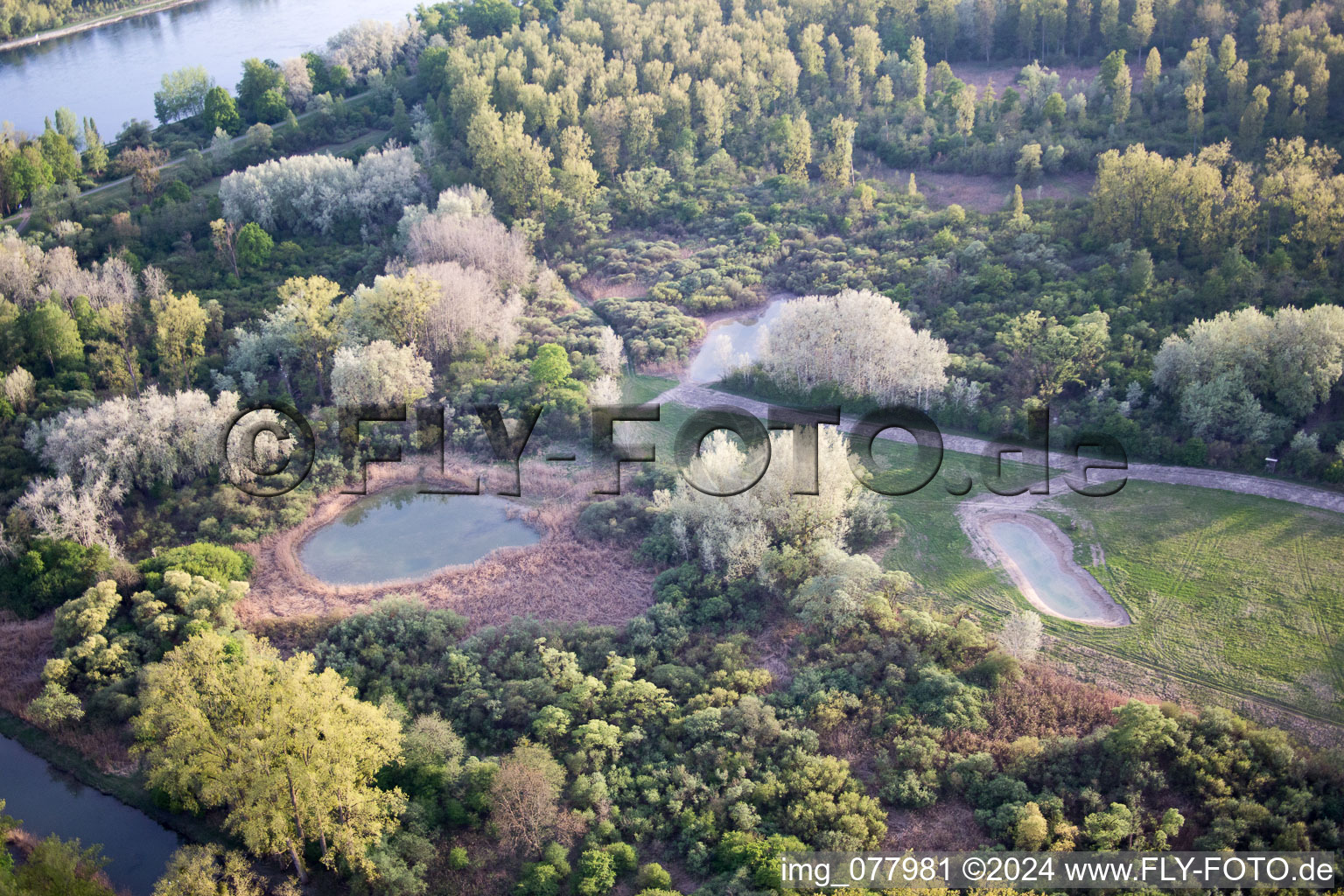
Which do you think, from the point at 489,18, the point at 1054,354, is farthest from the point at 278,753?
the point at 489,18

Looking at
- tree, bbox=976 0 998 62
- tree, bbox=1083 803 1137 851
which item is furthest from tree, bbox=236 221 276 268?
tree, bbox=976 0 998 62

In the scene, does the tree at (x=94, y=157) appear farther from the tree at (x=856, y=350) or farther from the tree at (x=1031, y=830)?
the tree at (x=1031, y=830)

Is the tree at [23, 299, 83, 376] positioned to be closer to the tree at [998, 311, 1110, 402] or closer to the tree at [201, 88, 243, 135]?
the tree at [201, 88, 243, 135]

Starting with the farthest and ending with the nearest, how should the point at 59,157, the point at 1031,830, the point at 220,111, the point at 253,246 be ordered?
the point at 220,111, the point at 59,157, the point at 253,246, the point at 1031,830

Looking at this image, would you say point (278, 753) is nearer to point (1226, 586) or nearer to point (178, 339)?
point (178, 339)

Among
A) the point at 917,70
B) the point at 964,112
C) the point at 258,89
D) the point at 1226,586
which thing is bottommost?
the point at 1226,586

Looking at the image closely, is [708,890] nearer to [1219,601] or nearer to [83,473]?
[1219,601]

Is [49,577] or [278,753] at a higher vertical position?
[278,753]
